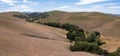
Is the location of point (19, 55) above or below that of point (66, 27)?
above

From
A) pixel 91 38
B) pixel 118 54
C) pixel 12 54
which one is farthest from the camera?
pixel 91 38

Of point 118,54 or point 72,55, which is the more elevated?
point 72,55

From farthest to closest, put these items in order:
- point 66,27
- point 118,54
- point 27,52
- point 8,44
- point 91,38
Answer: point 66,27
point 91,38
point 118,54
point 8,44
point 27,52

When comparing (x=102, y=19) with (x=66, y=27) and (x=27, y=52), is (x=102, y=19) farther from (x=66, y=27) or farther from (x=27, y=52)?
(x=27, y=52)

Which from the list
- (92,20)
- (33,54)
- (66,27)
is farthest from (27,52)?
(92,20)

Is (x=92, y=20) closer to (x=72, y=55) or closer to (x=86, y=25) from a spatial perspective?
(x=86, y=25)


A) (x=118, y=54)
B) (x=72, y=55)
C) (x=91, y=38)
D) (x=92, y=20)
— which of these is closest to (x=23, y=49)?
(x=72, y=55)

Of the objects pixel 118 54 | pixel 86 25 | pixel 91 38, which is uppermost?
pixel 118 54

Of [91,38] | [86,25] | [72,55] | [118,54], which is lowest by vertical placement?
[86,25]

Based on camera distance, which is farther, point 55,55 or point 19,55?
point 55,55
